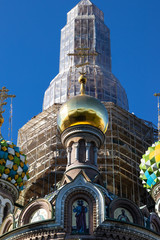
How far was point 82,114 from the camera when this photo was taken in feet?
67.5

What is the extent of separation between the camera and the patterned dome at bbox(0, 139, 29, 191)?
958 inches

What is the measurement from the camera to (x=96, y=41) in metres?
35.6

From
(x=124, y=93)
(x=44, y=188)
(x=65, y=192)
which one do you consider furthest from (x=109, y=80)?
(x=65, y=192)

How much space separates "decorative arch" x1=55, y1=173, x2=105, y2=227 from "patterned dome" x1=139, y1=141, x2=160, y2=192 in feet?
22.2

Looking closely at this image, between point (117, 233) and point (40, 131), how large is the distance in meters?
15.6

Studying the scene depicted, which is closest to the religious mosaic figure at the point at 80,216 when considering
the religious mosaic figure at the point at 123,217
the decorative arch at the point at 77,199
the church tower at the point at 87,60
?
the decorative arch at the point at 77,199

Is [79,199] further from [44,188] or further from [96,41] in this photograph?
[96,41]

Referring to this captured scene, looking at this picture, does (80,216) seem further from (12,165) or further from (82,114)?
(12,165)

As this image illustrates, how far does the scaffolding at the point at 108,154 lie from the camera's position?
29156 millimetres

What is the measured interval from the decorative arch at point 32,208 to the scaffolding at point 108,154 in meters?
10.4

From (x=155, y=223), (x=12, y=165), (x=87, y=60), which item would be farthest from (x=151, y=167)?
(x=87, y=60)

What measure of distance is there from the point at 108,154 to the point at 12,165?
656 cm

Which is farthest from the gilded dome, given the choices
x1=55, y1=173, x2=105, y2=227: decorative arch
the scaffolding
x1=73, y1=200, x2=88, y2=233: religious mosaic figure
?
the scaffolding

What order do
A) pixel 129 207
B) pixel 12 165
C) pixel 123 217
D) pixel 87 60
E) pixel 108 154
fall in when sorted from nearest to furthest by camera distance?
pixel 123 217
pixel 129 207
pixel 12 165
pixel 108 154
pixel 87 60
